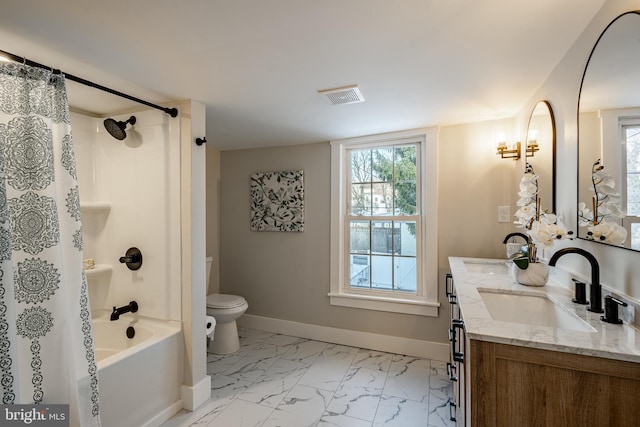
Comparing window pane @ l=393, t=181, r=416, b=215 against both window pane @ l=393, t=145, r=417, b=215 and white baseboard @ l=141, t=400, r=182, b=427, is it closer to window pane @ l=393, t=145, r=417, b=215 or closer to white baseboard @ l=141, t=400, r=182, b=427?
window pane @ l=393, t=145, r=417, b=215

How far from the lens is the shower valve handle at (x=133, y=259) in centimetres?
212

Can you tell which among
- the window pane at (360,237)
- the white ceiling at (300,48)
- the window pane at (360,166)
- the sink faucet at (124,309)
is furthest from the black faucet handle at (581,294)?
the sink faucet at (124,309)

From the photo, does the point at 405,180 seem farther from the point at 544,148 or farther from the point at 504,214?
the point at 544,148

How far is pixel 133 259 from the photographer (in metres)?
2.12

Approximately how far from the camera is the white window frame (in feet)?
8.60

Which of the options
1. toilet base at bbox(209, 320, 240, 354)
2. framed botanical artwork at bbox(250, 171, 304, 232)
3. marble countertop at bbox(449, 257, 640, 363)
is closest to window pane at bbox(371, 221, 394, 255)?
framed botanical artwork at bbox(250, 171, 304, 232)

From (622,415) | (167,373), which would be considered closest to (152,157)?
(167,373)

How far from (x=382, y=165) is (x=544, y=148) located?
4.56 feet

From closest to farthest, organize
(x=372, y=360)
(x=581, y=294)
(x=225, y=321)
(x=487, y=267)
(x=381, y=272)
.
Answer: (x=581, y=294) < (x=487, y=267) < (x=372, y=360) < (x=225, y=321) < (x=381, y=272)

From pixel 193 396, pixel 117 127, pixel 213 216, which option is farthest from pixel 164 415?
pixel 213 216

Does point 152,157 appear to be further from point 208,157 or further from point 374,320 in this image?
point 374,320

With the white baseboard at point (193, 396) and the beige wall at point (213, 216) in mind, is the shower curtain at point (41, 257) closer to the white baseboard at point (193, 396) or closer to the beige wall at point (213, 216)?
the white baseboard at point (193, 396)

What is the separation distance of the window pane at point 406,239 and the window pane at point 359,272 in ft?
1.13

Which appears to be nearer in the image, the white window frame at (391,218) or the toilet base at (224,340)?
the white window frame at (391,218)
